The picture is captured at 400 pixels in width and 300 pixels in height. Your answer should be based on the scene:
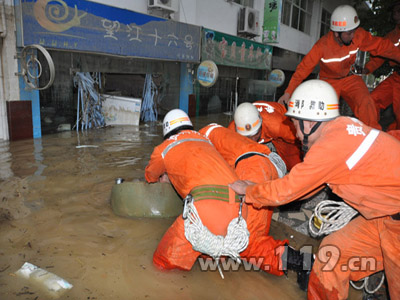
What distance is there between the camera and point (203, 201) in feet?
8.54

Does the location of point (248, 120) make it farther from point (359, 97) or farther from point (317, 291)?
point (317, 291)

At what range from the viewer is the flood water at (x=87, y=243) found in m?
2.52

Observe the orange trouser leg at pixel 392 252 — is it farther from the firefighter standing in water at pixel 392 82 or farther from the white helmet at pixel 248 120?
the firefighter standing in water at pixel 392 82

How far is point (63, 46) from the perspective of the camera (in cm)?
727

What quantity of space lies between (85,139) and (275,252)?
604 centimetres

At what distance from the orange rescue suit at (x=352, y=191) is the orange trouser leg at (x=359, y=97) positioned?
3.00m

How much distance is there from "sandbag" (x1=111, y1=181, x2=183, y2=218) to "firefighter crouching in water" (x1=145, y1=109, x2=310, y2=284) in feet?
2.37

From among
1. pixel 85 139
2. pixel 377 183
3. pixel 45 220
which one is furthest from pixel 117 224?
pixel 85 139

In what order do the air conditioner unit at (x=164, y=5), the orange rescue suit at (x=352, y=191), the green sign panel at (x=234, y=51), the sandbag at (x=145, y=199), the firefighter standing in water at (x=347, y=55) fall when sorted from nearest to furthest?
the orange rescue suit at (x=352, y=191) → the sandbag at (x=145, y=199) → the firefighter standing in water at (x=347, y=55) → the air conditioner unit at (x=164, y=5) → the green sign panel at (x=234, y=51)

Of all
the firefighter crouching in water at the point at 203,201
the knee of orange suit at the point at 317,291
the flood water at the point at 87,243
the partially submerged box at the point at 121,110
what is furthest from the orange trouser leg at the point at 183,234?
the partially submerged box at the point at 121,110

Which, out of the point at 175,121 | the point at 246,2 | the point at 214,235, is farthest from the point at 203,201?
the point at 246,2

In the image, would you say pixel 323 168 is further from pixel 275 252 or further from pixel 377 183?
pixel 275 252

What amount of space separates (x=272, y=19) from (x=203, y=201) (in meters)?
14.0

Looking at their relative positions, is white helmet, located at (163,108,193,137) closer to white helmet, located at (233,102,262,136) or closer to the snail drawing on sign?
white helmet, located at (233,102,262,136)
